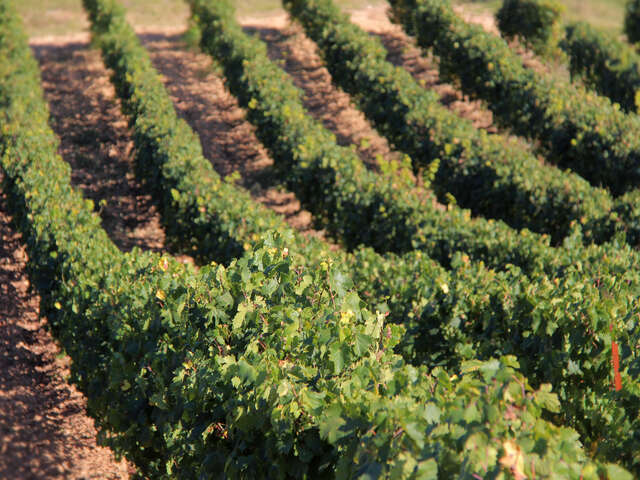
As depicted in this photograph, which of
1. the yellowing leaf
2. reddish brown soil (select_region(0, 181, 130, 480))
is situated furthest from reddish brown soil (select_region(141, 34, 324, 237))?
the yellowing leaf

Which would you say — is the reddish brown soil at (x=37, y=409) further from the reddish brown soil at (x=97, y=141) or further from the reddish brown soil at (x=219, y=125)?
the reddish brown soil at (x=219, y=125)

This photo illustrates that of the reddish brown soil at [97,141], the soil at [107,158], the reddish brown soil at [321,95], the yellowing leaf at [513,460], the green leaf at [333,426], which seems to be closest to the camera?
the yellowing leaf at [513,460]

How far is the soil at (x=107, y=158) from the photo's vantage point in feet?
22.6

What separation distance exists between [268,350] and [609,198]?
7.92 m

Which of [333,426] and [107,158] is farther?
[107,158]

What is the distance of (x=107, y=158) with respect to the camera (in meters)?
13.6

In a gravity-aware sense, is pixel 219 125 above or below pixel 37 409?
above

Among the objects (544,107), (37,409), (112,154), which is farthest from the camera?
(112,154)

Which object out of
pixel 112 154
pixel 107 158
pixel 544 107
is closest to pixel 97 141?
pixel 112 154

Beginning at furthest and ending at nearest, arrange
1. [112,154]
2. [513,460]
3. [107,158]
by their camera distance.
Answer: [112,154], [107,158], [513,460]

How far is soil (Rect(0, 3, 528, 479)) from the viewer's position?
22.6 feet

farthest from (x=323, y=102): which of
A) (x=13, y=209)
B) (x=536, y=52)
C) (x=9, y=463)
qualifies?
(x=9, y=463)

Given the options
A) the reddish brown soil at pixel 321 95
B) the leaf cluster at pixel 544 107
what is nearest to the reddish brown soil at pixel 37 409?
the reddish brown soil at pixel 321 95

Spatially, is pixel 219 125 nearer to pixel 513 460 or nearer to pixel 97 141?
pixel 97 141
